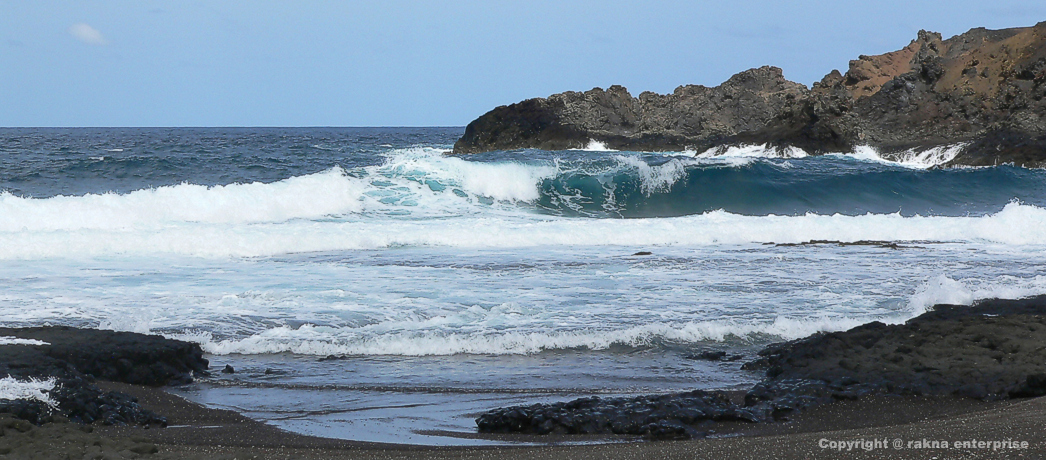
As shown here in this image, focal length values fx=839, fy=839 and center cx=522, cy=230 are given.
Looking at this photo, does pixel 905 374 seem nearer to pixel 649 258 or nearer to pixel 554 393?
pixel 554 393

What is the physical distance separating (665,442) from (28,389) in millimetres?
3136

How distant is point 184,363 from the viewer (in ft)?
18.3

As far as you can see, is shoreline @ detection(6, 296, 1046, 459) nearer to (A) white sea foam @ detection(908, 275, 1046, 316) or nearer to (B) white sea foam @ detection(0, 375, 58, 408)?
(B) white sea foam @ detection(0, 375, 58, 408)

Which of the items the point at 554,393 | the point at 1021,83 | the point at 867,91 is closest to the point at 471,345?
the point at 554,393

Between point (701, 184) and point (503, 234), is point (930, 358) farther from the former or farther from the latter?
point (701, 184)

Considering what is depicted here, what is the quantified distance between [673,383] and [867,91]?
44572 millimetres

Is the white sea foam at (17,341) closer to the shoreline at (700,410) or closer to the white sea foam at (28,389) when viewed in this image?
the shoreline at (700,410)

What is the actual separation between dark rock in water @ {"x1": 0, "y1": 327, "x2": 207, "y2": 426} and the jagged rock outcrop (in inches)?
1174

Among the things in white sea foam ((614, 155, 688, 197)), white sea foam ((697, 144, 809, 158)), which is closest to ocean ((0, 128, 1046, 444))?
white sea foam ((614, 155, 688, 197))

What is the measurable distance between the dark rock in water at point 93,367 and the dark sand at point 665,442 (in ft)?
0.69

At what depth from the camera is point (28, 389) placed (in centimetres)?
418

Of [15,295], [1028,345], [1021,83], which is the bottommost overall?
[15,295]

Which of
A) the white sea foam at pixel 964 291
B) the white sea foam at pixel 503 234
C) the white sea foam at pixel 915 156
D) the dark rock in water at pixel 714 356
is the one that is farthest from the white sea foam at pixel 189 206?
the white sea foam at pixel 915 156

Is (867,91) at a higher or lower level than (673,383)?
higher
